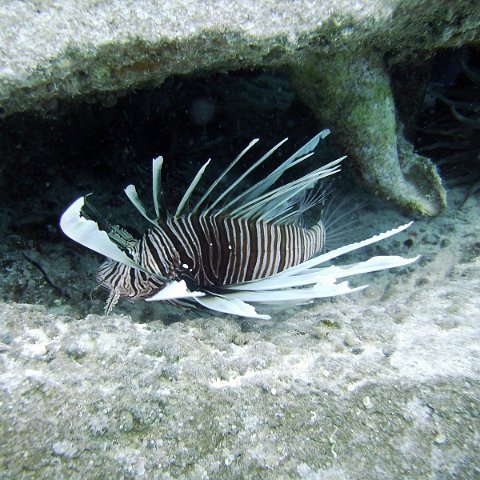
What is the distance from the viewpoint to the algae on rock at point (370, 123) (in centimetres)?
228

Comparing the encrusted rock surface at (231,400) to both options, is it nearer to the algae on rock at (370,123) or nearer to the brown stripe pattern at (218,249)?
the brown stripe pattern at (218,249)

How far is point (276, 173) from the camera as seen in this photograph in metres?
2.10

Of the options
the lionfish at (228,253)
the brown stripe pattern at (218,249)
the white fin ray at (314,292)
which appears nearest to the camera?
the white fin ray at (314,292)

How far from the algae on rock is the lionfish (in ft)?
1.23

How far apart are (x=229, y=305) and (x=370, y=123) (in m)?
1.50

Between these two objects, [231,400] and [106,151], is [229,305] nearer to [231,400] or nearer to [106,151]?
[231,400]

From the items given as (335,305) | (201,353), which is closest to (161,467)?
(201,353)

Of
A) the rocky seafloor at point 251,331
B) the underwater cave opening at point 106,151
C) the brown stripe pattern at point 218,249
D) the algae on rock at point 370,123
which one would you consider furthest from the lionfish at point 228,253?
the underwater cave opening at point 106,151

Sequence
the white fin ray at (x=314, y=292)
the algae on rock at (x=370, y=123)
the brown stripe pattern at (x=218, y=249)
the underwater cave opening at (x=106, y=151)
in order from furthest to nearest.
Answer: the underwater cave opening at (x=106, y=151) < the algae on rock at (x=370, y=123) < the brown stripe pattern at (x=218, y=249) < the white fin ray at (x=314, y=292)

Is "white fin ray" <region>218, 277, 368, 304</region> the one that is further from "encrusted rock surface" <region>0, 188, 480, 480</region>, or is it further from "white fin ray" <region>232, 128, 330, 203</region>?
"white fin ray" <region>232, 128, 330, 203</region>

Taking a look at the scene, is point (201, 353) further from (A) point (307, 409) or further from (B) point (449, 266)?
(B) point (449, 266)

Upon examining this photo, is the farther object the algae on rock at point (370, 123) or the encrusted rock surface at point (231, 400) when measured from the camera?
the algae on rock at point (370, 123)

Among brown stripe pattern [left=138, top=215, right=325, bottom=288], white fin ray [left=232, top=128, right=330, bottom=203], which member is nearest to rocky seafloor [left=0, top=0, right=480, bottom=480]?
brown stripe pattern [left=138, top=215, right=325, bottom=288]

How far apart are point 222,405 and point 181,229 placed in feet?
3.87
